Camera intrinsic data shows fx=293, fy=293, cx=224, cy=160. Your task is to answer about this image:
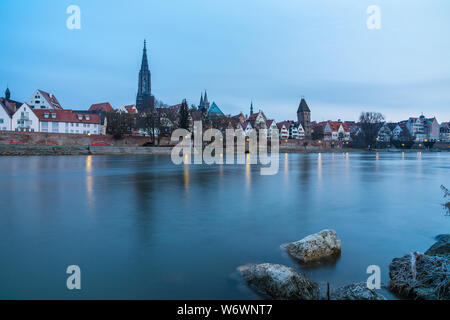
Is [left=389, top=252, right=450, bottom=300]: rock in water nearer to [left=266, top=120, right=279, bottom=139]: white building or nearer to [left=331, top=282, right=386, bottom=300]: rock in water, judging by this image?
[left=331, top=282, right=386, bottom=300]: rock in water

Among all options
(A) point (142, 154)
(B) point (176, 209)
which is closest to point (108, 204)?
(B) point (176, 209)

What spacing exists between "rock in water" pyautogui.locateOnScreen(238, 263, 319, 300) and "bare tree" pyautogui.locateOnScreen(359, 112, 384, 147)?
343 feet

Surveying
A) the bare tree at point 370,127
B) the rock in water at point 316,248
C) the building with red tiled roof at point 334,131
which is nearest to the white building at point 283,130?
the building with red tiled roof at point 334,131

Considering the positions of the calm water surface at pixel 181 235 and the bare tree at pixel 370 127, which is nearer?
the calm water surface at pixel 181 235

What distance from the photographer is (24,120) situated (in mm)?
62562

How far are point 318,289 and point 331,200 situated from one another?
8.82 m

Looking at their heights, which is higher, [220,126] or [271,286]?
[220,126]

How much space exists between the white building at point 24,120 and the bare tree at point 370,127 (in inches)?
3754

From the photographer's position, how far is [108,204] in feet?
36.6

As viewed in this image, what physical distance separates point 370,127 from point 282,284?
348 feet

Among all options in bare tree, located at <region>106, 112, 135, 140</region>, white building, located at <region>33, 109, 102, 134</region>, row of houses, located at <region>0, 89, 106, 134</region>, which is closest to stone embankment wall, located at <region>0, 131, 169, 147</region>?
bare tree, located at <region>106, 112, 135, 140</region>

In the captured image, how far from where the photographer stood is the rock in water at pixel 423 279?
3.98 m

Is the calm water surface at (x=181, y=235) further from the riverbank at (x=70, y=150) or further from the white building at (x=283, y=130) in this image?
the white building at (x=283, y=130)
